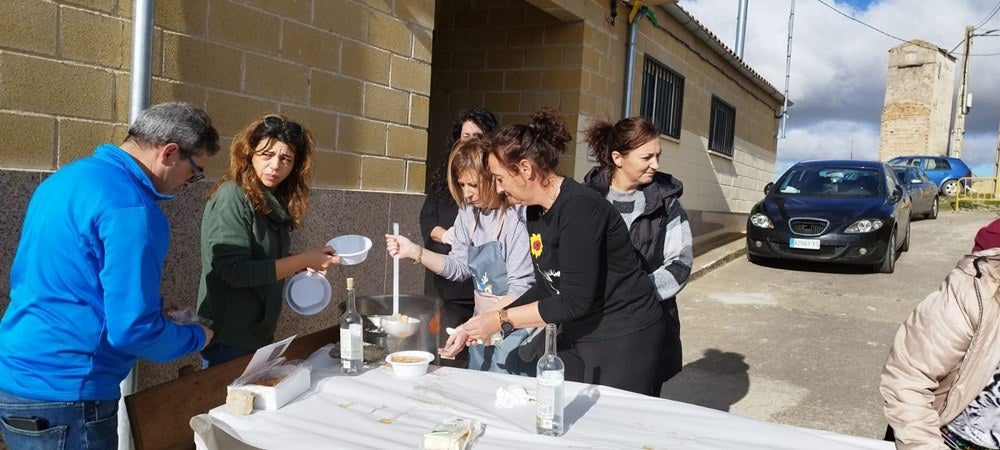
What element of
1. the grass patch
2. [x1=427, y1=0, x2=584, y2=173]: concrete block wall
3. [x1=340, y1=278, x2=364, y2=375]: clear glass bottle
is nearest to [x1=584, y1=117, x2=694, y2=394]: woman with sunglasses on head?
[x1=340, y1=278, x2=364, y2=375]: clear glass bottle

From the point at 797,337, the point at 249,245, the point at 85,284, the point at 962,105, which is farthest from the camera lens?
the point at 962,105

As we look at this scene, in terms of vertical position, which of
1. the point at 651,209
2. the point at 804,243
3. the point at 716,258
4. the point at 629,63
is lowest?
the point at 716,258

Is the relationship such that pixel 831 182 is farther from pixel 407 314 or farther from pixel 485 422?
pixel 485 422

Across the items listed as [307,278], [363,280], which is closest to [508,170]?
[307,278]

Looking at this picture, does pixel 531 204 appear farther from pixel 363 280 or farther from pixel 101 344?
pixel 363 280

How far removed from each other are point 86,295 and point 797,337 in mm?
6131

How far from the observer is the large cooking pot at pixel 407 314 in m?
2.61

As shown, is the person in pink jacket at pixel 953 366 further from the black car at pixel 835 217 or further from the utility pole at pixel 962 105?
the utility pole at pixel 962 105

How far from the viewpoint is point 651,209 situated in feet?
9.87

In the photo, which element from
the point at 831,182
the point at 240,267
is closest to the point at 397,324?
the point at 240,267

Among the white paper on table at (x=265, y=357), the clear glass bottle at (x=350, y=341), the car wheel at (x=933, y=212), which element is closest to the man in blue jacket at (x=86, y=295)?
the white paper on table at (x=265, y=357)

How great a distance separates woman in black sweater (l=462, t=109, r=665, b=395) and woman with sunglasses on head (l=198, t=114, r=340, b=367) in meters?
0.88

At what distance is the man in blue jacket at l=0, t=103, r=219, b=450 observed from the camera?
1.76 m

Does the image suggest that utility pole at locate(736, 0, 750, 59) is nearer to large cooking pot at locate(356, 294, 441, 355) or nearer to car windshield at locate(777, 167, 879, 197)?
car windshield at locate(777, 167, 879, 197)
